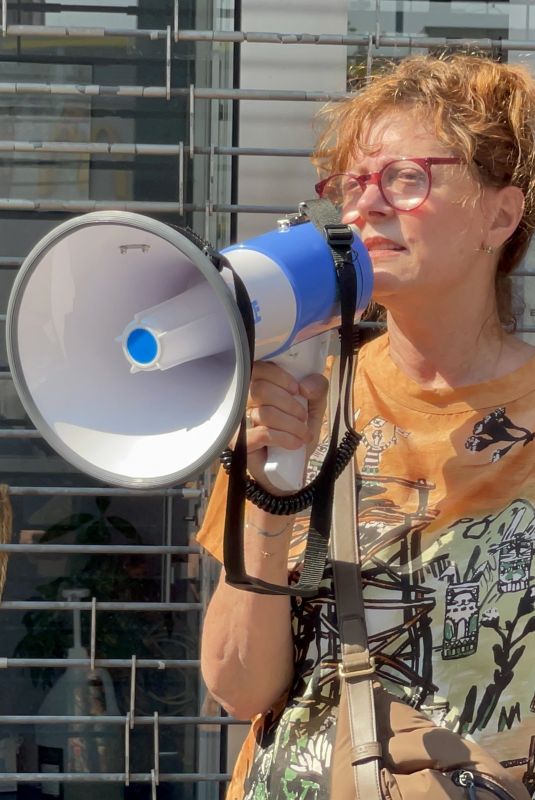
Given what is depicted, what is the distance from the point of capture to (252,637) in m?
1.89

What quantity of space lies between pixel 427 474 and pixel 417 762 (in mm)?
460

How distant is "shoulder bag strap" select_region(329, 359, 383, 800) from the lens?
1771 millimetres

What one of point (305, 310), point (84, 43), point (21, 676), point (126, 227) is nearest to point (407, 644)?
point (305, 310)

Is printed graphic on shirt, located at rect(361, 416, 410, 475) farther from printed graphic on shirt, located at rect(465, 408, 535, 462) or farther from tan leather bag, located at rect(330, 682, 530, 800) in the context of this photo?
tan leather bag, located at rect(330, 682, 530, 800)

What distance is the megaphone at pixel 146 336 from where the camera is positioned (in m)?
1.62

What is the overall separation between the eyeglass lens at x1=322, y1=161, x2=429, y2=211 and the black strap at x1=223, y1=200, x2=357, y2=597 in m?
0.20

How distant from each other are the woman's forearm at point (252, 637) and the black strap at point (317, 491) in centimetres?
5

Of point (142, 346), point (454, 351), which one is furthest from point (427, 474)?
point (142, 346)

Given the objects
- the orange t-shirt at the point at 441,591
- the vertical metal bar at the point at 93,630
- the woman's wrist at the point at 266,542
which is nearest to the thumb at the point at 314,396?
the woman's wrist at the point at 266,542

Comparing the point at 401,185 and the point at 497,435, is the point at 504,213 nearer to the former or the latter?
the point at 401,185

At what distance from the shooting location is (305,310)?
1671 mm

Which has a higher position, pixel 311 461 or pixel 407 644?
pixel 311 461

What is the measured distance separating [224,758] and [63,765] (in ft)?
1.42

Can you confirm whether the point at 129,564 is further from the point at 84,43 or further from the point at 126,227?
the point at 126,227
